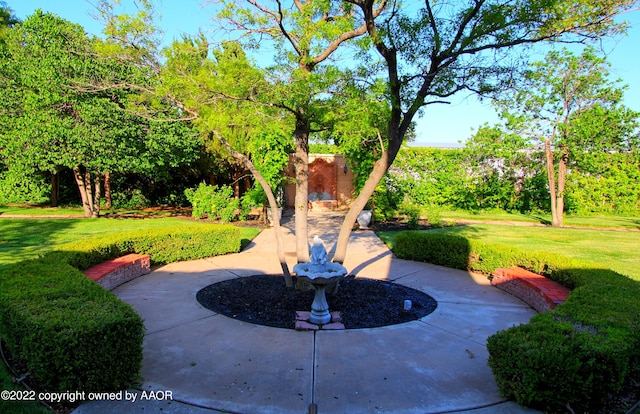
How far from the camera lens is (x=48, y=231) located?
11.4 m

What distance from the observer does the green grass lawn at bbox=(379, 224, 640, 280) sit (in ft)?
30.5

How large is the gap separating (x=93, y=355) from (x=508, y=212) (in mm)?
18325

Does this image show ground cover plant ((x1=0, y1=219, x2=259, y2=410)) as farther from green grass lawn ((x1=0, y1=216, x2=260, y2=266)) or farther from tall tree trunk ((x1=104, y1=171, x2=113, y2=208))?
tall tree trunk ((x1=104, y1=171, x2=113, y2=208))

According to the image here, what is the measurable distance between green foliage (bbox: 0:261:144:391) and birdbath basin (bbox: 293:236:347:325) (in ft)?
7.14

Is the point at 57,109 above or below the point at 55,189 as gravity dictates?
above

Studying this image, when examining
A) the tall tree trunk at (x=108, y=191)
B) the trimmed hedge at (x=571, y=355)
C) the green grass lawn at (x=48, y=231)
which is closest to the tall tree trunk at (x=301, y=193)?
the trimmed hedge at (x=571, y=355)

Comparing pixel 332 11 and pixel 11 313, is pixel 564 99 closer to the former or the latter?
pixel 332 11

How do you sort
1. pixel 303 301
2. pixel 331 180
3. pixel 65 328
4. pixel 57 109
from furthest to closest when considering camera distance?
pixel 331 180
pixel 57 109
pixel 303 301
pixel 65 328

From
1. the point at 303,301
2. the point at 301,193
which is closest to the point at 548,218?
the point at 301,193

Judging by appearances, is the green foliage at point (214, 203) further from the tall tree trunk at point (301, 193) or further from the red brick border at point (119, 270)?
the tall tree trunk at point (301, 193)

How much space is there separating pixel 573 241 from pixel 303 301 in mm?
9122

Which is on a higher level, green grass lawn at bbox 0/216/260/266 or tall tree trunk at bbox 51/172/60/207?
tall tree trunk at bbox 51/172/60/207

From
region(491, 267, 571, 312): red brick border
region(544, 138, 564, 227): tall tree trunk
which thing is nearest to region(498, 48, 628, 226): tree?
region(544, 138, 564, 227): tall tree trunk

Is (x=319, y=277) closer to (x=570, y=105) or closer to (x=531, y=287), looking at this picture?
(x=531, y=287)
